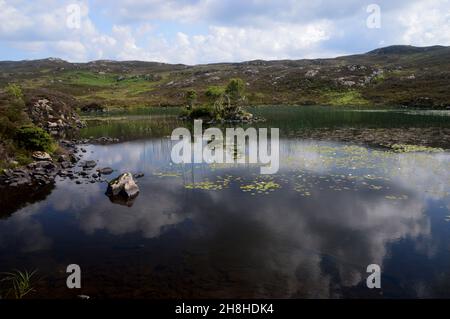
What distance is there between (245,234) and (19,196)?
20924 millimetres

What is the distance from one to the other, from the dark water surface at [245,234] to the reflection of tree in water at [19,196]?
0.79ft

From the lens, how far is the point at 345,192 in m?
29.7

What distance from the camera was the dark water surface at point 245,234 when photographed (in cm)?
1703

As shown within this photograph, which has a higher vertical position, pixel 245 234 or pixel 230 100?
pixel 230 100

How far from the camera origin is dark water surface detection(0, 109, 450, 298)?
17.0 meters

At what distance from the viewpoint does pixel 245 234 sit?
2250cm

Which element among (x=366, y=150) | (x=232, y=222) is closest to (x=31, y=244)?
(x=232, y=222)

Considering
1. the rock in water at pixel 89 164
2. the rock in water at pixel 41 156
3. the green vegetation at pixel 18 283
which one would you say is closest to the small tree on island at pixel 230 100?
the rock in water at pixel 89 164

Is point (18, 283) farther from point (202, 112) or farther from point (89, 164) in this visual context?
point (202, 112)

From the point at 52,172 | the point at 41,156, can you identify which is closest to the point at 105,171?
the point at 52,172

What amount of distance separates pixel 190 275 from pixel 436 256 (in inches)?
500

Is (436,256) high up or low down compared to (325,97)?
down
